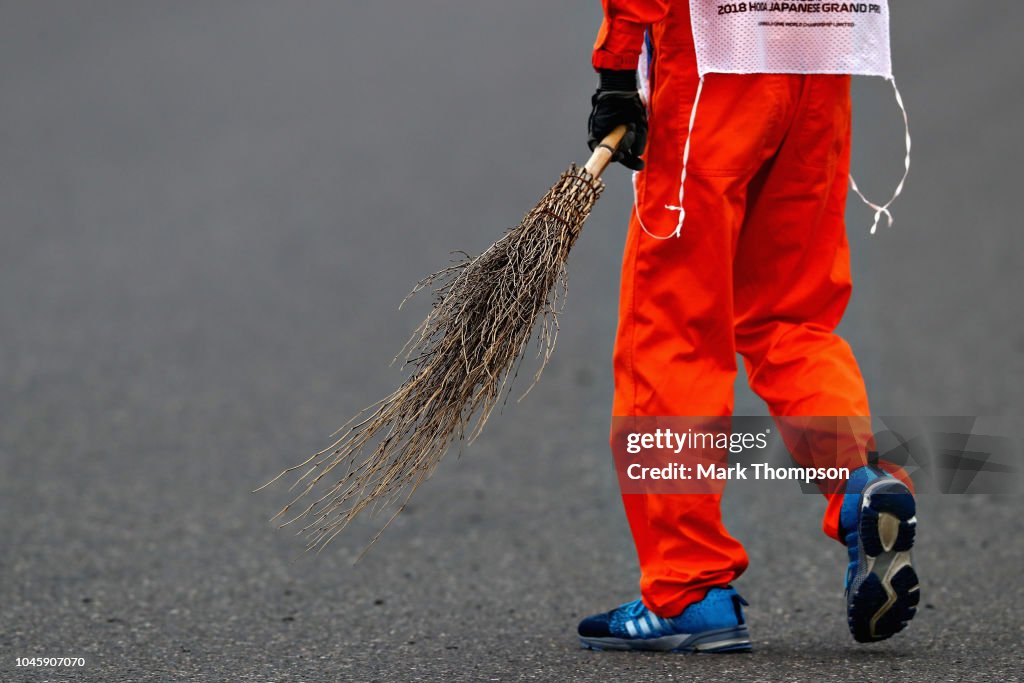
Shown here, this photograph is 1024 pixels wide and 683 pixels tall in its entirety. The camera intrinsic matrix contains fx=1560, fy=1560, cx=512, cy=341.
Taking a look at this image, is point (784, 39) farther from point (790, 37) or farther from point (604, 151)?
point (604, 151)

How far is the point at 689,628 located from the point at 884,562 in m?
0.50

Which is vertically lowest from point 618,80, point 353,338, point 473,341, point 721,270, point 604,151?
point 353,338

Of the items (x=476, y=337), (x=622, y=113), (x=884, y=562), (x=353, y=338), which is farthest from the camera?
(x=353, y=338)

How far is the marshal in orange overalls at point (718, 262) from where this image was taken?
11.5 feet

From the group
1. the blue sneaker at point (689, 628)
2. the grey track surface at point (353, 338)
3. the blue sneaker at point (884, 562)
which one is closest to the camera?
the blue sneaker at point (884, 562)

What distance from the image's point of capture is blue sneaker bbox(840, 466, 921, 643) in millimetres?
3322

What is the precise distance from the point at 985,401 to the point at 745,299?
9.11ft

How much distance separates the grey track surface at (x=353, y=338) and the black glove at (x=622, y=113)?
1166 millimetres

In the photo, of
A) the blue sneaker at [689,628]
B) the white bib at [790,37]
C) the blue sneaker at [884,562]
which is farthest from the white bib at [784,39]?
the blue sneaker at [689,628]

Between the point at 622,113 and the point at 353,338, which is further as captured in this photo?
the point at 353,338

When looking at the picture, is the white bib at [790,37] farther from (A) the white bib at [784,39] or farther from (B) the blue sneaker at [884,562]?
(B) the blue sneaker at [884,562]

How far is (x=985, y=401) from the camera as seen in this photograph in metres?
6.17

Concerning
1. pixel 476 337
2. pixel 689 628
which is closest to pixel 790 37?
pixel 476 337

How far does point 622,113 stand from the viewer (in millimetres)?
3512
